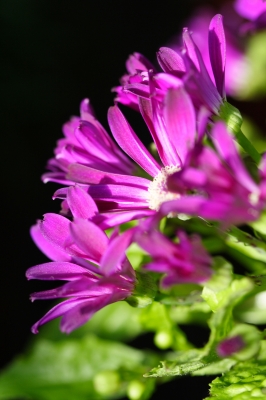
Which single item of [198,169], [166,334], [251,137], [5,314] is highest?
[198,169]

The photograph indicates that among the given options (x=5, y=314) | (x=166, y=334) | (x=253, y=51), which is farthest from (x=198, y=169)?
(x=5, y=314)

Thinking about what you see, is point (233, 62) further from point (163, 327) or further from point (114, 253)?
point (114, 253)

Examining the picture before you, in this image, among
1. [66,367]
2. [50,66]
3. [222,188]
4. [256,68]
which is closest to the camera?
[222,188]

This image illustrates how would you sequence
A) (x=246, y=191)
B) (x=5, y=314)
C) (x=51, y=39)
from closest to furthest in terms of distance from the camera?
1. (x=246, y=191)
2. (x=5, y=314)
3. (x=51, y=39)

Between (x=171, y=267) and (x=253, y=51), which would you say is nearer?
(x=171, y=267)

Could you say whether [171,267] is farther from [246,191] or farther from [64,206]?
[64,206]

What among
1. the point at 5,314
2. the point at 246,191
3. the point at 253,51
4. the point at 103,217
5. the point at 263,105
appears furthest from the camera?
the point at 5,314

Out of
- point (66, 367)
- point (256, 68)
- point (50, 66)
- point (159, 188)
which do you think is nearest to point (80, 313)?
point (159, 188)
